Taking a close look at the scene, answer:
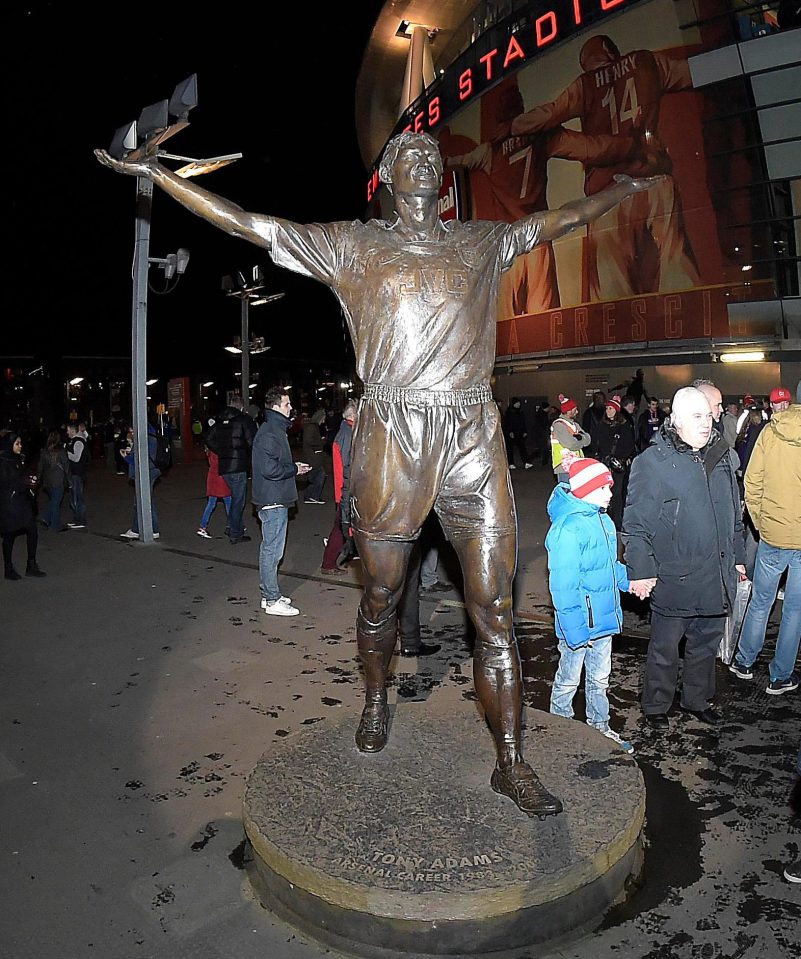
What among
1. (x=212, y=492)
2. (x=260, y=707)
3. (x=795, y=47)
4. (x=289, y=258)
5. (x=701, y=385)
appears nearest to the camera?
(x=289, y=258)

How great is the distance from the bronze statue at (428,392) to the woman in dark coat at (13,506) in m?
6.74

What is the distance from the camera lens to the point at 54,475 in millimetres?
12570

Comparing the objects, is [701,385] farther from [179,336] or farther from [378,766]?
[179,336]

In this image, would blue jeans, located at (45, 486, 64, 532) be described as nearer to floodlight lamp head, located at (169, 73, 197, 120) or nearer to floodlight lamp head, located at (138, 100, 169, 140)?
floodlight lamp head, located at (138, 100, 169, 140)

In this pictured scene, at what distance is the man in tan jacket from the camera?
531cm

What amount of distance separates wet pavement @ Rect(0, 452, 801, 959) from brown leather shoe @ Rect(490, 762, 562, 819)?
455 millimetres

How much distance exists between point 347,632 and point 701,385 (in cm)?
362

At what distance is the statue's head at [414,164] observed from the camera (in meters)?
3.41

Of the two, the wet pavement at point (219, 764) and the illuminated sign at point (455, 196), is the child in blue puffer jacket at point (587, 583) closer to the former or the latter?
the wet pavement at point (219, 764)

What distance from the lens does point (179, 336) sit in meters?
51.6

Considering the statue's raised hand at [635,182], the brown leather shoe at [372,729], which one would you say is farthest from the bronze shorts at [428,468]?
the statue's raised hand at [635,182]

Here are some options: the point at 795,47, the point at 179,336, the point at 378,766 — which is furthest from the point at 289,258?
the point at 179,336

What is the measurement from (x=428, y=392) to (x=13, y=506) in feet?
24.4

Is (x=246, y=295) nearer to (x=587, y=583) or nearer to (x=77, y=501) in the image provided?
(x=77, y=501)
